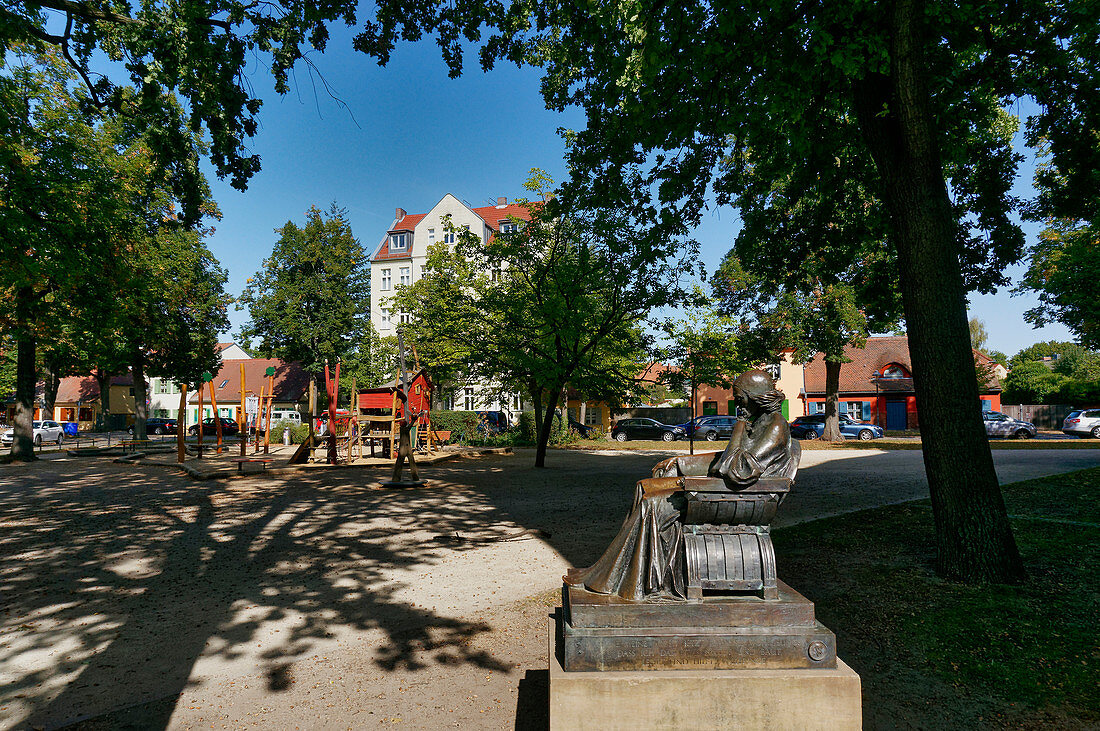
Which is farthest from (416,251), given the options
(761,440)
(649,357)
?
(761,440)

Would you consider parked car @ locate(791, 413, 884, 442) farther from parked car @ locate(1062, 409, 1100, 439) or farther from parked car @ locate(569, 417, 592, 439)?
parked car @ locate(569, 417, 592, 439)

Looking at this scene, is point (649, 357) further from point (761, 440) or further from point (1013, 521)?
point (761, 440)

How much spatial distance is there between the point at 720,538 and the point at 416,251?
162 ft

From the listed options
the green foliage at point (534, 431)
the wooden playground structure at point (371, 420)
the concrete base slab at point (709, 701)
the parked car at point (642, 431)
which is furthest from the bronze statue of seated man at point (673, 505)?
the parked car at point (642, 431)

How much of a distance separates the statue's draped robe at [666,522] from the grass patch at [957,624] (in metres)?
1.65

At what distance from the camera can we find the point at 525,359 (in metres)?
17.0

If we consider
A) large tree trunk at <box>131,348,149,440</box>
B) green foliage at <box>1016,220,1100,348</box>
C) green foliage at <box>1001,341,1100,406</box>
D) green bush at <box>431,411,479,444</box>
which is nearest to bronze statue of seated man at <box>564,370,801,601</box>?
green foliage at <box>1016,220,1100,348</box>

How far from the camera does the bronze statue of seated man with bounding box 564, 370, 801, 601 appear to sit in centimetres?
314

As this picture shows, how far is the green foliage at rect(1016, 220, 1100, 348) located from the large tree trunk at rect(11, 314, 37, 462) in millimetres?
35781

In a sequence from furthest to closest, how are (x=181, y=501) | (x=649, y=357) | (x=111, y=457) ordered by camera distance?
(x=111, y=457) → (x=649, y=357) → (x=181, y=501)

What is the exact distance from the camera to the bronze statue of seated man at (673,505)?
10.3 feet

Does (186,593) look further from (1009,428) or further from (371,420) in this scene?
(1009,428)

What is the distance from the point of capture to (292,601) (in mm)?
5742

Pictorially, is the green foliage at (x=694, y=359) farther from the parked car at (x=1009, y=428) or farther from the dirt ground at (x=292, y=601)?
the parked car at (x=1009, y=428)
